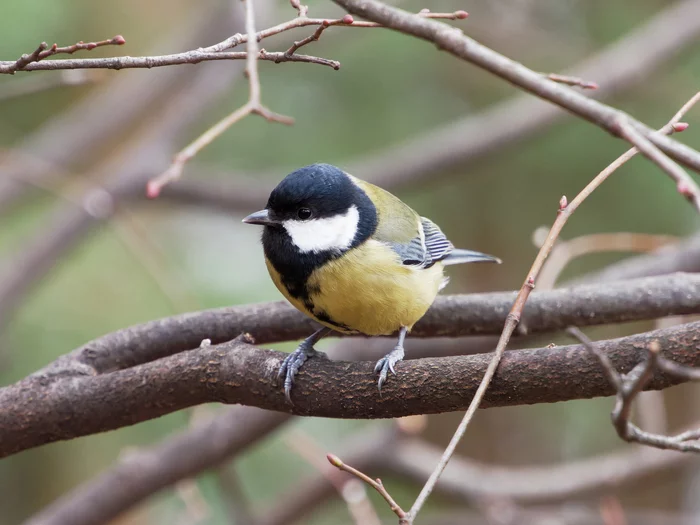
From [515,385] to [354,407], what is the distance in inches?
12.8

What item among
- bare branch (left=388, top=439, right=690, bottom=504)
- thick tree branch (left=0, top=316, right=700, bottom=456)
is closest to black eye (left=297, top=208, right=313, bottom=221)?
thick tree branch (left=0, top=316, right=700, bottom=456)

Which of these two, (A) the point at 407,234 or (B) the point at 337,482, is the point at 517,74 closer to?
(A) the point at 407,234

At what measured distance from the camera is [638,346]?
1.30m

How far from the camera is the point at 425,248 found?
7.36ft

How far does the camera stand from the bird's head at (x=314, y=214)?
1.90m

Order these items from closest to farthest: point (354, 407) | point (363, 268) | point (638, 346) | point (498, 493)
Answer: point (638, 346)
point (354, 407)
point (363, 268)
point (498, 493)

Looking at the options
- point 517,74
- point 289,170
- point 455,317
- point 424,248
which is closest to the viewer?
point 517,74

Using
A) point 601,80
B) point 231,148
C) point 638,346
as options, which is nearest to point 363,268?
point 638,346

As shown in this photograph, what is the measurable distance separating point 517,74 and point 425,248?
46.3 inches

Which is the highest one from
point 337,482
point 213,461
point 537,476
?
point 213,461

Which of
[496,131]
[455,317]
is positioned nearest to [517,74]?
[455,317]

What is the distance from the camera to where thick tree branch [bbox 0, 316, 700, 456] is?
1310 millimetres

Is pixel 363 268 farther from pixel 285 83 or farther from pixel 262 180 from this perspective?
pixel 285 83

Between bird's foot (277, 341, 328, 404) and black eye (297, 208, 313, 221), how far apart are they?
33 centimetres
